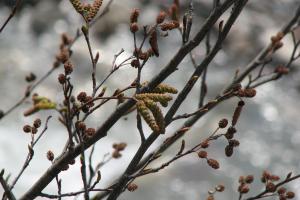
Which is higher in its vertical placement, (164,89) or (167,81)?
(167,81)

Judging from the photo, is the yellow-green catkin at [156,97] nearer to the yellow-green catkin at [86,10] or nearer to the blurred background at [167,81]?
the yellow-green catkin at [86,10]

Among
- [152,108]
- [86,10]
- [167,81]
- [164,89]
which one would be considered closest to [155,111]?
[152,108]

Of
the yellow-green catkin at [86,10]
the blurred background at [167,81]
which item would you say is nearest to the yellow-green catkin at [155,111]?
the yellow-green catkin at [86,10]

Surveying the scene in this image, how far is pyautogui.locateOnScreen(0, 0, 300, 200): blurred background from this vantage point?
29.0ft

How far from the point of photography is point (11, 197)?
2.49 m

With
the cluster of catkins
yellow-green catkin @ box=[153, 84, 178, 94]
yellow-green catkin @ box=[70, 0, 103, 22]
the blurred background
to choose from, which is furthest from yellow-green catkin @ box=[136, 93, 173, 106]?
the blurred background

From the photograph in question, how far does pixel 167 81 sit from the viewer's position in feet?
36.5

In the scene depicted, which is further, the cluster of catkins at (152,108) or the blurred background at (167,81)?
the blurred background at (167,81)

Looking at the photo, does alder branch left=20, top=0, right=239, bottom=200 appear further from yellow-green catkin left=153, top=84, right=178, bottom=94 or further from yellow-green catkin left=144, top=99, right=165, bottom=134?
yellow-green catkin left=144, top=99, right=165, bottom=134

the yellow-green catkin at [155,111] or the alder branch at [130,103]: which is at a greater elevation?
the alder branch at [130,103]

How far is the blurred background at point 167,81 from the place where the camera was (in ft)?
29.0

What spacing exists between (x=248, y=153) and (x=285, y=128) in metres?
1.25

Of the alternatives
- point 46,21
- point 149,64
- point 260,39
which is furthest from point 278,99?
point 46,21

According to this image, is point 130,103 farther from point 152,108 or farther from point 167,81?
point 167,81
